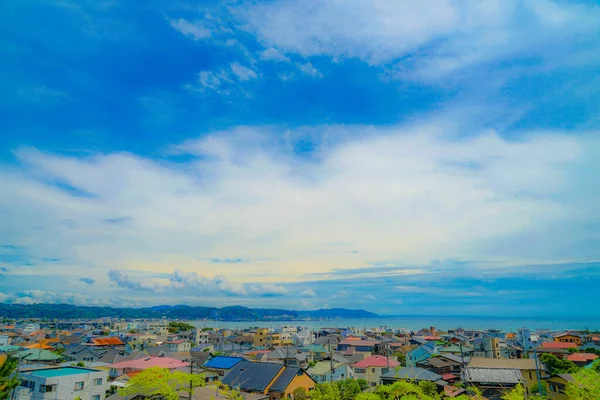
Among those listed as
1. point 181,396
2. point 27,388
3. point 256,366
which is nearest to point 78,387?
point 27,388

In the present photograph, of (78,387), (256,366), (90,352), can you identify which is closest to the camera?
(78,387)

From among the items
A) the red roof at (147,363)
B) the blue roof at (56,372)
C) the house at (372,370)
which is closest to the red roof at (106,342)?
the red roof at (147,363)

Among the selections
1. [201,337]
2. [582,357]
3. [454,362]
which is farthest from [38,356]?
[582,357]

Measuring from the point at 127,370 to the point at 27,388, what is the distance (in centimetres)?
1699

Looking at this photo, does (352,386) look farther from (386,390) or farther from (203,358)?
(203,358)

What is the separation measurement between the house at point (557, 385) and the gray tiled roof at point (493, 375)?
314cm

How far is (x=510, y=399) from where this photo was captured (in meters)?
23.4

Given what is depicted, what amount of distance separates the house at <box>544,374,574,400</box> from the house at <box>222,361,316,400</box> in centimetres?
2091

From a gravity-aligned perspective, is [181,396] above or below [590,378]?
below

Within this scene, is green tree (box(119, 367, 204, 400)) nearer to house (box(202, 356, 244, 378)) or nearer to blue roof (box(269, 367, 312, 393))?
blue roof (box(269, 367, 312, 393))

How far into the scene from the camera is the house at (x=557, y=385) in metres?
33.3

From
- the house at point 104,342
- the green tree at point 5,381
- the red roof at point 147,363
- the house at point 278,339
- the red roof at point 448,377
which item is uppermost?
the green tree at point 5,381

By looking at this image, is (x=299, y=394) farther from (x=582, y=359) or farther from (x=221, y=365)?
(x=582, y=359)

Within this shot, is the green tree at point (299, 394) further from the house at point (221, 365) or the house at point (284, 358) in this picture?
the house at point (284, 358)
